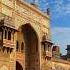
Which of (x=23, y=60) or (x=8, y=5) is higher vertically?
(x=8, y=5)

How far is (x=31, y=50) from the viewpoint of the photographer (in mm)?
22516

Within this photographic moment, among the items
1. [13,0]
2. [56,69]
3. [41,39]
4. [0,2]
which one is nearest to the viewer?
[0,2]

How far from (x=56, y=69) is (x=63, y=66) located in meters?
1.38

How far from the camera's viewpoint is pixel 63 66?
26000 mm

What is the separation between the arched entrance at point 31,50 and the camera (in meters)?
22.1

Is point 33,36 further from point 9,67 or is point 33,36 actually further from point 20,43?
point 9,67

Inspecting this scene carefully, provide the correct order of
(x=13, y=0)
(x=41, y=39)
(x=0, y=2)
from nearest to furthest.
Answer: (x=0, y=2), (x=13, y=0), (x=41, y=39)

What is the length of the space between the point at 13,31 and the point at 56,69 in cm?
748

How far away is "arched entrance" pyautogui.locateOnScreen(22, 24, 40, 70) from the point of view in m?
22.1

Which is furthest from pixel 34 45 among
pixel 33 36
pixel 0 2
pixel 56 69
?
pixel 0 2

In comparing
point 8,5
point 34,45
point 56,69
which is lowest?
point 56,69

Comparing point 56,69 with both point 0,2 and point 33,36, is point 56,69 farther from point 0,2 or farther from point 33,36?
point 0,2

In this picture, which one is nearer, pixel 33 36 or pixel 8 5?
pixel 8 5

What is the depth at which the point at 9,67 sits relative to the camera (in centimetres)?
1855
